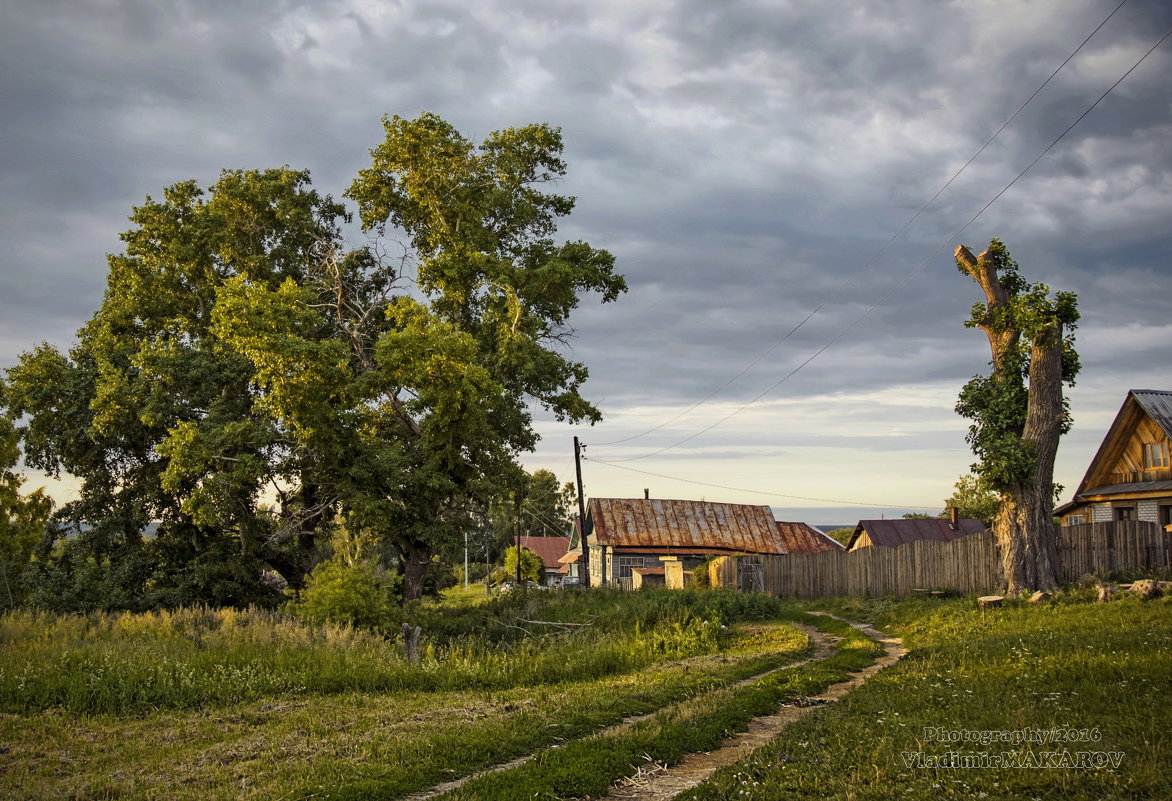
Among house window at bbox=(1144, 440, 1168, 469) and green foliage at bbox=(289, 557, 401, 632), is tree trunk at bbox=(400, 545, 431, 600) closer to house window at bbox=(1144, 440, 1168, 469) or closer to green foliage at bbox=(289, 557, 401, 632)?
green foliage at bbox=(289, 557, 401, 632)

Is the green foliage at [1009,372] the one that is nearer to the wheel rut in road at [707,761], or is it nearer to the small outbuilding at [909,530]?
the wheel rut in road at [707,761]

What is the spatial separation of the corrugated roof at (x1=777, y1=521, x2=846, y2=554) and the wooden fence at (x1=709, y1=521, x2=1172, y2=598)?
492 inches

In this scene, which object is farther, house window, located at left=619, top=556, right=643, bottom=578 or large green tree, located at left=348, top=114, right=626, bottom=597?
house window, located at left=619, top=556, right=643, bottom=578

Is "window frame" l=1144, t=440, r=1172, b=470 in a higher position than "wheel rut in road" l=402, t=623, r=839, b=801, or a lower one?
higher

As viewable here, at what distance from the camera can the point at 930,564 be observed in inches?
1006

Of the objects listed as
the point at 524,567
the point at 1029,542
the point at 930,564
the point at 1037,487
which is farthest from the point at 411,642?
the point at 524,567

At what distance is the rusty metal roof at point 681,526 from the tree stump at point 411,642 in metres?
29.8

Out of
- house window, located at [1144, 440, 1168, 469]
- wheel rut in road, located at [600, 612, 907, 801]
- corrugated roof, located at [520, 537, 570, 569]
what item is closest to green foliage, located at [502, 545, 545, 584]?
corrugated roof, located at [520, 537, 570, 569]

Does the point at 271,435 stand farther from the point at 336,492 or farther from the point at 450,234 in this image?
the point at 450,234

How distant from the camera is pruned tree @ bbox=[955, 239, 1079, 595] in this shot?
20.5 m

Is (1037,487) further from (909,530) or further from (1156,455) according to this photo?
(909,530)

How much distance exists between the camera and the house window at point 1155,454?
87.8 ft

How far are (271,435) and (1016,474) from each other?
74.5 feet

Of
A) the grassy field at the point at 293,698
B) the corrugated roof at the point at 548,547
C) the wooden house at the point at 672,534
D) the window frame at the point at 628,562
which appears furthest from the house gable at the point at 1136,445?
the corrugated roof at the point at 548,547
